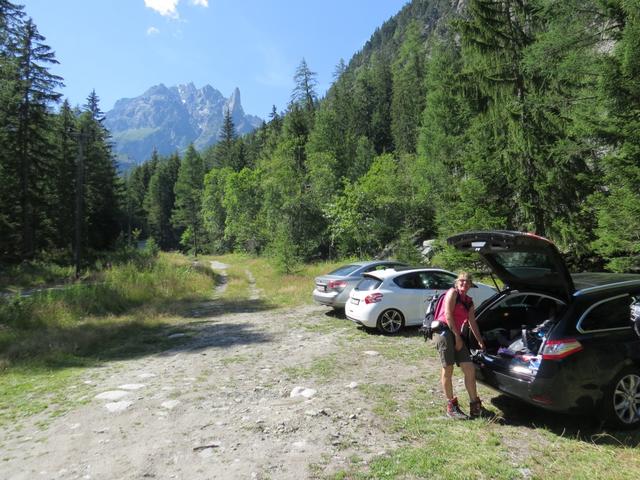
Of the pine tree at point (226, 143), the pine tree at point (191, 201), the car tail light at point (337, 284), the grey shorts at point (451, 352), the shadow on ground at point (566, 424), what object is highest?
the pine tree at point (226, 143)

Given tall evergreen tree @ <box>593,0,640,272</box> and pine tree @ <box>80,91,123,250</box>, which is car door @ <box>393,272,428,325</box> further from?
pine tree @ <box>80,91,123,250</box>

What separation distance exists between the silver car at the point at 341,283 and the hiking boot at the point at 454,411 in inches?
289

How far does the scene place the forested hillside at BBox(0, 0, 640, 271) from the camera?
11.1 metres

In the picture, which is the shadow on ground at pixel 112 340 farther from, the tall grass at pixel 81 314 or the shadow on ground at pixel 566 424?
the shadow on ground at pixel 566 424

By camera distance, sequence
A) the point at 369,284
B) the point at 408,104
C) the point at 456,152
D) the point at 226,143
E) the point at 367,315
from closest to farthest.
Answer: the point at 367,315 < the point at 369,284 < the point at 456,152 < the point at 408,104 < the point at 226,143

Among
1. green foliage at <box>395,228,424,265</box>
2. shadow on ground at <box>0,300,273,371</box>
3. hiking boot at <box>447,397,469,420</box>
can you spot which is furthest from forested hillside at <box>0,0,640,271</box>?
shadow on ground at <box>0,300,273,371</box>

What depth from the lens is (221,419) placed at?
5.39m

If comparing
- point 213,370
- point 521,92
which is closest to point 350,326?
point 213,370

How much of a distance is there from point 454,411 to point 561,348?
147cm

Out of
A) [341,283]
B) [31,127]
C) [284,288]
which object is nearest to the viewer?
[341,283]

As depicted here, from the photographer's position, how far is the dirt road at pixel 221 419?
4.21 m

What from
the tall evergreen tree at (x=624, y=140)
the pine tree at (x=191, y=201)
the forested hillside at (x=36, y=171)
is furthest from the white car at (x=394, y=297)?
the pine tree at (x=191, y=201)

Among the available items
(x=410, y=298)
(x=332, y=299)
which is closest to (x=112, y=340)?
(x=332, y=299)

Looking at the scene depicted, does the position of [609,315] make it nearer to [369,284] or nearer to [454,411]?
[454,411]
